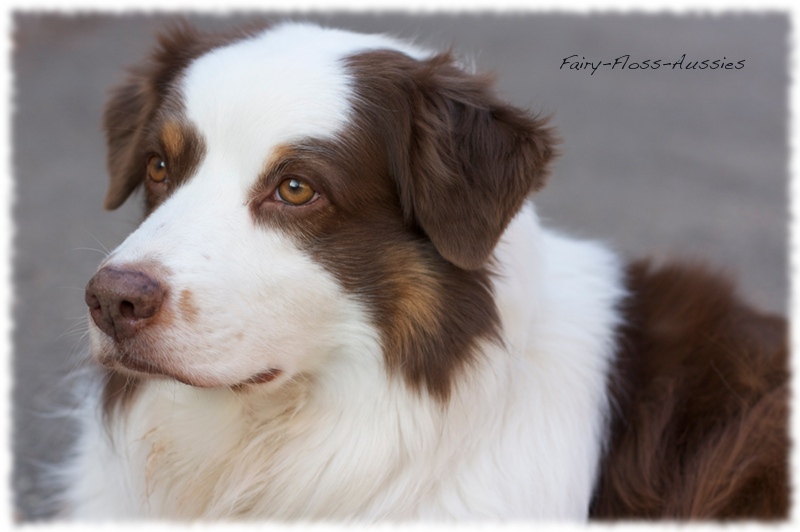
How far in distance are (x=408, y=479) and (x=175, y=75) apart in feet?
6.64

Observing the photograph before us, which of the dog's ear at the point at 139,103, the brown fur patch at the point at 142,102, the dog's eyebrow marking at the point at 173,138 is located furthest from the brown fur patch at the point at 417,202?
the dog's ear at the point at 139,103

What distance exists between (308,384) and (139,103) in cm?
168

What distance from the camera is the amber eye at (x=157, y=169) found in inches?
143

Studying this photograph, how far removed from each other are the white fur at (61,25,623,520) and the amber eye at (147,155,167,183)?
0.28 meters

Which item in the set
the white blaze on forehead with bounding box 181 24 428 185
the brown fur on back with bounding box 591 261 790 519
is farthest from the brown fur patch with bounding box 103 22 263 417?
the brown fur on back with bounding box 591 261 790 519

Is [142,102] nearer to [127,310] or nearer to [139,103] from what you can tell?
[139,103]

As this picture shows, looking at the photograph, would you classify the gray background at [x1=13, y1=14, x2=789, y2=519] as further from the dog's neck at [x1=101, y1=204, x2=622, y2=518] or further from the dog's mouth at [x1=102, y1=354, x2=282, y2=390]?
the dog's neck at [x1=101, y1=204, x2=622, y2=518]

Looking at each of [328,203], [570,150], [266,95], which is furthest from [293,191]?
[570,150]

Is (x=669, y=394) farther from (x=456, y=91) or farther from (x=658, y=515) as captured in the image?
(x=456, y=91)

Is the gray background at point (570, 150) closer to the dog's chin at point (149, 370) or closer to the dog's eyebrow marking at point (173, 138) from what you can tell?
the dog's chin at point (149, 370)

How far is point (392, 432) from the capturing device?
3527 mm

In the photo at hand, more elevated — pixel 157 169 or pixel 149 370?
Result: pixel 157 169

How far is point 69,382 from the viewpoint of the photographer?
18.2 feet

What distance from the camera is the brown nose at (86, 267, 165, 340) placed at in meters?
2.96
